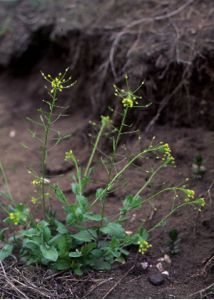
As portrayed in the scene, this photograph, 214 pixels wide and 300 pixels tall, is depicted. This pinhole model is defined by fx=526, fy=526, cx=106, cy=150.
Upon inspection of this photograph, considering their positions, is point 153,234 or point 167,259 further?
point 153,234

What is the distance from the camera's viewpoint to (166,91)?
10.3 feet

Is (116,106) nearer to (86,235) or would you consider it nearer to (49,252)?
(86,235)

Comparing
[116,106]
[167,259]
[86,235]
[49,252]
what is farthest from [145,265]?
[116,106]

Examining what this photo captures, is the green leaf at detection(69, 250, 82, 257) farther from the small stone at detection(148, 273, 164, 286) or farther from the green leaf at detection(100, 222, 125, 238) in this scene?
the small stone at detection(148, 273, 164, 286)

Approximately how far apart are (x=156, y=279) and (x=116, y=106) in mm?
1316

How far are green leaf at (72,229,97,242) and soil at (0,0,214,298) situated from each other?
0.51 feet

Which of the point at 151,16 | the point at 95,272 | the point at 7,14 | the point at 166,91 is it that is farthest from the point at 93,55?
the point at 95,272

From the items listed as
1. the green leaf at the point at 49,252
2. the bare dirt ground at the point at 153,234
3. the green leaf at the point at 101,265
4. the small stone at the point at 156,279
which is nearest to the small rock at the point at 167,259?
the bare dirt ground at the point at 153,234

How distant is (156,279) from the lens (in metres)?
2.23

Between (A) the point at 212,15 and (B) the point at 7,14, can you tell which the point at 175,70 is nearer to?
(A) the point at 212,15

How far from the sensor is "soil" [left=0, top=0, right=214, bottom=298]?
2.22 meters

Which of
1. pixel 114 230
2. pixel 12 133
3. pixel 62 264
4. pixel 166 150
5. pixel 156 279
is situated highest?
pixel 166 150

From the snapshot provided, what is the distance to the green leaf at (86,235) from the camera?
2205 millimetres

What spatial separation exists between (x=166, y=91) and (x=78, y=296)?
1451 millimetres
